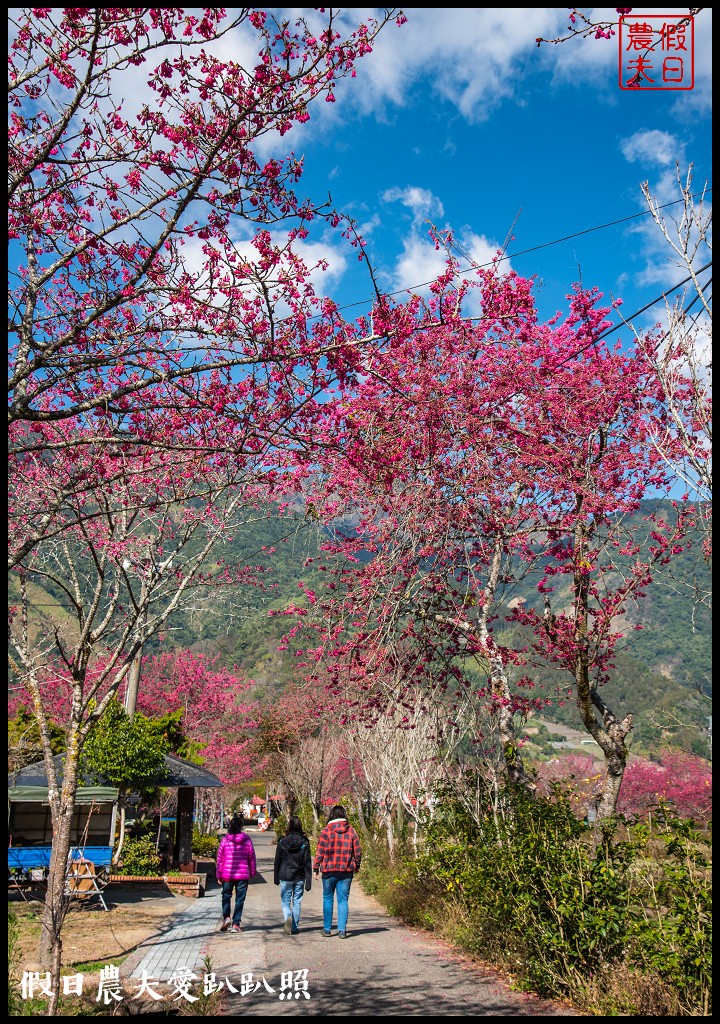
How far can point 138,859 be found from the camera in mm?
16734

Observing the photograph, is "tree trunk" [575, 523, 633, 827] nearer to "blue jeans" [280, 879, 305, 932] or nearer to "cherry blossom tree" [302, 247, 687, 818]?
"cherry blossom tree" [302, 247, 687, 818]

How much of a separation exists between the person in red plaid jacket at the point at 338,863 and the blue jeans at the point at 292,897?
366 millimetres

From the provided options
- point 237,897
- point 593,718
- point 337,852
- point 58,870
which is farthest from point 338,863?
point 593,718

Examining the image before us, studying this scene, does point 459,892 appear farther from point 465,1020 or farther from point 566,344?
point 566,344

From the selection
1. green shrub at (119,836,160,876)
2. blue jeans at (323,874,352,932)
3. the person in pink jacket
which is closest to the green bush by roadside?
blue jeans at (323,874,352,932)

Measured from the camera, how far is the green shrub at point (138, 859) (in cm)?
1652

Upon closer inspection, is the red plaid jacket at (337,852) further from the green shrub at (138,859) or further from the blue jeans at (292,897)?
the green shrub at (138,859)

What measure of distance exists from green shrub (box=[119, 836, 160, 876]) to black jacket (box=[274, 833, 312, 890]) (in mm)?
8922

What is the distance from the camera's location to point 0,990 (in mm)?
3439

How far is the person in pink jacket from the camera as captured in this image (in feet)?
31.5

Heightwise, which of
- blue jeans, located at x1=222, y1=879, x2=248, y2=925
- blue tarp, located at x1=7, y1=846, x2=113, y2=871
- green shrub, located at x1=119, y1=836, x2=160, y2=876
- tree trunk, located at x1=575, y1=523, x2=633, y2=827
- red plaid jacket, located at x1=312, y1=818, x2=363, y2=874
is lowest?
green shrub, located at x1=119, y1=836, x2=160, y2=876

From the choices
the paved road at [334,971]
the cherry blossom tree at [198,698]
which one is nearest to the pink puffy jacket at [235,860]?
the paved road at [334,971]

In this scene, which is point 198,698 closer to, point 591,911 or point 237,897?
point 237,897

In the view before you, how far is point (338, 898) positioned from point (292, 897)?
69 centimetres
